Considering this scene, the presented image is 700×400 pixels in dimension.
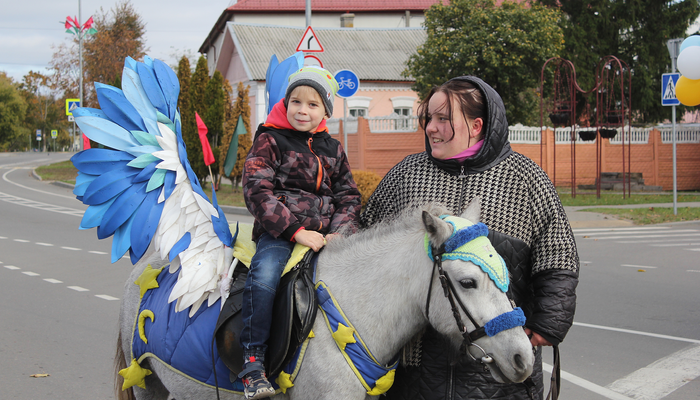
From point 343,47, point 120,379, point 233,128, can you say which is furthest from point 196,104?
point 120,379

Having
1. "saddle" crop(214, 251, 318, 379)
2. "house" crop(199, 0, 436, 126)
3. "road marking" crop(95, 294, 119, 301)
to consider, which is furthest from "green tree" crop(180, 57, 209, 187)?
"saddle" crop(214, 251, 318, 379)

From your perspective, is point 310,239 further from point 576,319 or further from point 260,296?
point 576,319

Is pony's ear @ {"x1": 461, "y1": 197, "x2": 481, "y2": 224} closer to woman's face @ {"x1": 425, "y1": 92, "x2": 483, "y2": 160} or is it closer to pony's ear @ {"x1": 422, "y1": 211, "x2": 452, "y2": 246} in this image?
pony's ear @ {"x1": 422, "y1": 211, "x2": 452, "y2": 246}

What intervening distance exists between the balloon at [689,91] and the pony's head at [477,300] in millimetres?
10765

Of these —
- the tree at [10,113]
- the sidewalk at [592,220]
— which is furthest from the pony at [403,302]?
the tree at [10,113]

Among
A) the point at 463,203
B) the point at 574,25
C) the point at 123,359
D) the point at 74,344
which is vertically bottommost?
the point at 74,344

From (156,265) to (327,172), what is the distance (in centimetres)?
110

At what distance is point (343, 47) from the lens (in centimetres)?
3416

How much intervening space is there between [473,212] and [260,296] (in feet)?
3.22

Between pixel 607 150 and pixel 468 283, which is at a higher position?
pixel 607 150

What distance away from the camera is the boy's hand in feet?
8.41

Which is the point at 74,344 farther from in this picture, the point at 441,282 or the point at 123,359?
the point at 441,282

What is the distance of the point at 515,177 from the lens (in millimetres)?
2434

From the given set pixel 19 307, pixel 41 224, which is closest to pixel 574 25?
pixel 41 224
